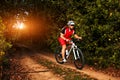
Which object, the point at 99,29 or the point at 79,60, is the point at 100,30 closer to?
the point at 99,29

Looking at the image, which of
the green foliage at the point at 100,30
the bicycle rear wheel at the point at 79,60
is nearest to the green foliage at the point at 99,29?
the green foliage at the point at 100,30

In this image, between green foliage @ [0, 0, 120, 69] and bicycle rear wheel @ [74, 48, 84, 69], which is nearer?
bicycle rear wheel @ [74, 48, 84, 69]

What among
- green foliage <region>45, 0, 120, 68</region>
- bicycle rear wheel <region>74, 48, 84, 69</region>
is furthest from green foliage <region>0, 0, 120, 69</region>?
bicycle rear wheel <region>74, 48, 84, 69</region>

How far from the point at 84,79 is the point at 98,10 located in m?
4.33

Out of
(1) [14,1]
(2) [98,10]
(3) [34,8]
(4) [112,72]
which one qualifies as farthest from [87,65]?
(3) [34,8]

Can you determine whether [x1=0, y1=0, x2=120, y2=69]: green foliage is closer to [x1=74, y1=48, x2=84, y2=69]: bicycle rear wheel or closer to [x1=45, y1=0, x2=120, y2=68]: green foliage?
[x1=45, y1=0, x2=120, y2=68]: green foliage

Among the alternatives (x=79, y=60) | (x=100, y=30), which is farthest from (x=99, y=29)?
(x=79, y=60)

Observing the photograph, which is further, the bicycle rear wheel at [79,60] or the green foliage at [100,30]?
the green foliage at [100,30]

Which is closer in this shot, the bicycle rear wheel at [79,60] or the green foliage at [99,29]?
the bicycle rear wheel at [79,60]

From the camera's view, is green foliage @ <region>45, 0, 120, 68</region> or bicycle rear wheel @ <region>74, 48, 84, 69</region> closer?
bicycle rear wheel @ <region>74, 48, 84, 69</region>

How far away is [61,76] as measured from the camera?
34.6ft

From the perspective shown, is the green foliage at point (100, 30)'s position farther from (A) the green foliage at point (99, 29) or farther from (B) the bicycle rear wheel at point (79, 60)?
(B) the bicycle rear wheel at point (79, 60)

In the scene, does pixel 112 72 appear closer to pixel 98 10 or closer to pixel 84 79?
pixel 84 79

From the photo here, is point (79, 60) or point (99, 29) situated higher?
point (99, 29)
